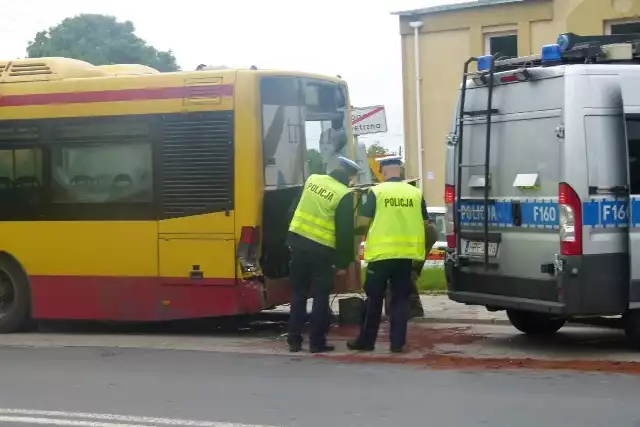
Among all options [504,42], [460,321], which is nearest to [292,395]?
[460,321]

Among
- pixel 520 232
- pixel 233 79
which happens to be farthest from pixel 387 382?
pixel 233 79

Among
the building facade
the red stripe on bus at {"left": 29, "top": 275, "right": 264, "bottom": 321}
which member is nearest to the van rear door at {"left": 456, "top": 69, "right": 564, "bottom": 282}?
the red stripe on bus at {"left": 29, "top": 275, "right": 264, "bottom": 321}

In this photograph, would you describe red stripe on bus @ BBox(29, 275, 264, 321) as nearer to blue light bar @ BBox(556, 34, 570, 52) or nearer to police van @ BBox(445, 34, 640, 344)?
police van @ BBox(445, 34, 640, 344)

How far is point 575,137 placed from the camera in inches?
344

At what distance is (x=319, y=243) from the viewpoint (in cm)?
960

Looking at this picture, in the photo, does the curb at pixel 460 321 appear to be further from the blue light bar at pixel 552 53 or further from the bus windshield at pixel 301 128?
the blue light bar at pixel 552 53

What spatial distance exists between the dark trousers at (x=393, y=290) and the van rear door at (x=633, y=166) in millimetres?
1946

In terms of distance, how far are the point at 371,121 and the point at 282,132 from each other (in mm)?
4090

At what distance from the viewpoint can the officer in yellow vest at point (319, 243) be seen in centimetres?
961

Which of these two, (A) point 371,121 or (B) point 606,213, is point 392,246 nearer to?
(B) point 606,213

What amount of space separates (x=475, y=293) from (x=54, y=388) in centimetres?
400

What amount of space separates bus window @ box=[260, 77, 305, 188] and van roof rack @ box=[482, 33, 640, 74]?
2.16 meters

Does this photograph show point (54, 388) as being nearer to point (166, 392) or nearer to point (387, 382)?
point (166, 392)

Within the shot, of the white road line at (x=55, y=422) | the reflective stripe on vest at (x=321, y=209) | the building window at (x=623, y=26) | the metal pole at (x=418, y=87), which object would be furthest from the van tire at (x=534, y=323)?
the metal pole at (x=418, y=87)
